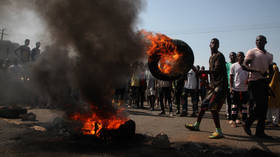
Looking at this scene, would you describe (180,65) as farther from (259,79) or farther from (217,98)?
(259,79)

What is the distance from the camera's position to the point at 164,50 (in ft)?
20.1

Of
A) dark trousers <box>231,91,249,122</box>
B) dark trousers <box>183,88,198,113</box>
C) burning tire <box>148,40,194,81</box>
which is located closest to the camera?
burning tire <box>148,40,194,81</box>

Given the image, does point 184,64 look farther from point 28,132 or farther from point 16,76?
point 16,76

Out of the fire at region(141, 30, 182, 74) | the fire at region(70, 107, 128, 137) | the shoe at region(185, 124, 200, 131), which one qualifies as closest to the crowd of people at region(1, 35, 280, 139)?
the shoe at region(185, 124, 200, 131)

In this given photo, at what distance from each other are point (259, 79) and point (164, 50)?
2.51 metres

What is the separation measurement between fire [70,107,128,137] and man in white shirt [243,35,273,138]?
10.6ft

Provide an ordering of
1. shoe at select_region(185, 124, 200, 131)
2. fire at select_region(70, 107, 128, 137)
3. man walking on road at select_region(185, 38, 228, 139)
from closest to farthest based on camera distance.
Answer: fire at select_region(70, 107, 128, 137)
man walking on road at select_region(185, 38, 228, 139)
shoe at select_region(185, 124, 200, 131)

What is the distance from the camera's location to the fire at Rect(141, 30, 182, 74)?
5980 millimetres

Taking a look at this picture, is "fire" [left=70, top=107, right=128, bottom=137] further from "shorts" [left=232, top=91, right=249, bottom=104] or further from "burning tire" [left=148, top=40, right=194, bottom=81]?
"shorts" [left=232, top=91, right=249, bottom=104]

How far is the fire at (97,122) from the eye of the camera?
4.74 meters

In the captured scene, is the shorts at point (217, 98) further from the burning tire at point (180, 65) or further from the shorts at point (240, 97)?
the shorts at point (240, 97)

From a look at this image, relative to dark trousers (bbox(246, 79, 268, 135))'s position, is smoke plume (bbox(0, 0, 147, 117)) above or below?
above

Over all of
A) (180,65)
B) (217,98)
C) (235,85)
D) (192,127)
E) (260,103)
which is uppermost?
(180,65)

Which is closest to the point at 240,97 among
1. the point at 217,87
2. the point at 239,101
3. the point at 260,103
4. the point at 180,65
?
the point at 239,101
